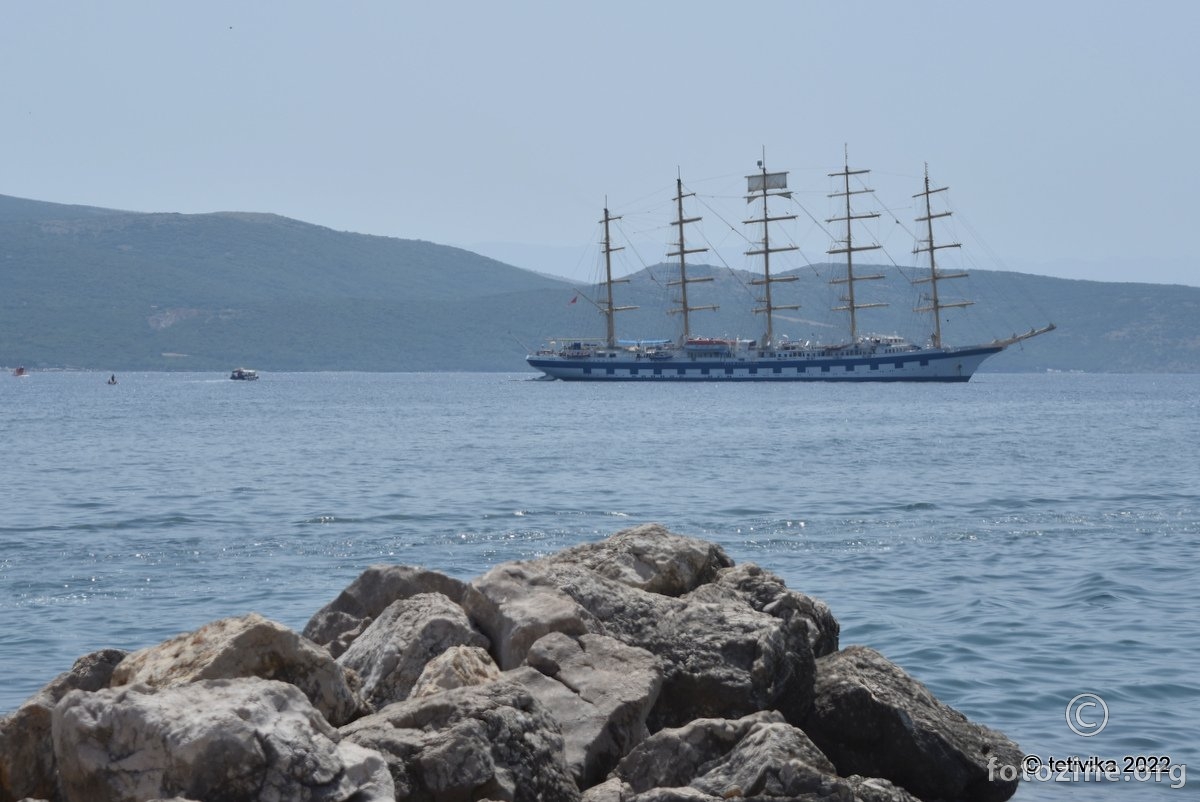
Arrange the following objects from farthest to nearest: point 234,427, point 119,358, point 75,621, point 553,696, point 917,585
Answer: point 119,358
point 234,427
point 917,585
point 75,621
point 553,696

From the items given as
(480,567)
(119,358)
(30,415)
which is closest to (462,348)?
(119,358)

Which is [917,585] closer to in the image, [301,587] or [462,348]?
[301,587]

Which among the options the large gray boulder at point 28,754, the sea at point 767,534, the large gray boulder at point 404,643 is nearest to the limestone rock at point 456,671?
the large gray boulder at point 404,643

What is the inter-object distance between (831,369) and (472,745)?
8281 centimetres

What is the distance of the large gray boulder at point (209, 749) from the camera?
394 cm

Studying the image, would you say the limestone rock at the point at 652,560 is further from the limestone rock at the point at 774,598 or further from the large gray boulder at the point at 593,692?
the large gray boulder at the point at 593,692

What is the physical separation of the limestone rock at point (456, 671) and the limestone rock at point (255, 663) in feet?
0.91

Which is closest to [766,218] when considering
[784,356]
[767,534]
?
[784,356]

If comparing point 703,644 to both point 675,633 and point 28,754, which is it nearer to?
point 675,633

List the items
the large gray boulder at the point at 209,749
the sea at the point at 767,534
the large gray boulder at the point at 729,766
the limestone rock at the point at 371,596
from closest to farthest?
the large gray boulder at the point at 209,749, the large gray boulder at the point at 729,766, the limestone rock at the point at 371,596, the sea at the point at 767,534

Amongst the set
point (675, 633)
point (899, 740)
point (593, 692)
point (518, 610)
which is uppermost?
point (518, 610)

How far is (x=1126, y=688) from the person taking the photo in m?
7.79

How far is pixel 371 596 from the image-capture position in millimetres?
6754

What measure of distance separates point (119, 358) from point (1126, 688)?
576ft
